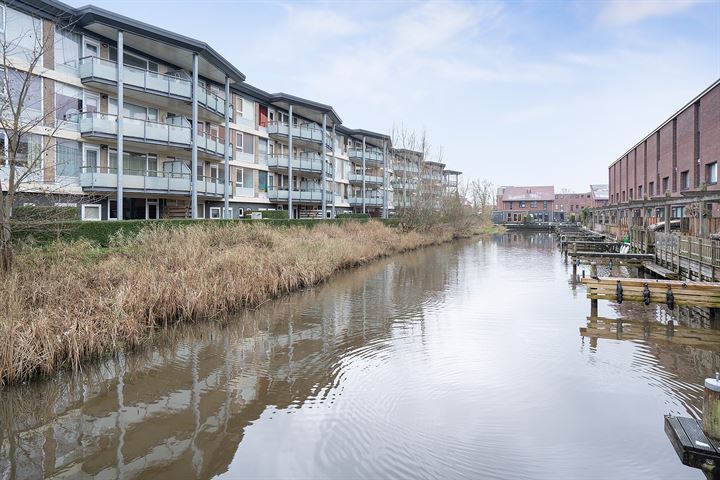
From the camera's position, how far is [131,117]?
83.3ft

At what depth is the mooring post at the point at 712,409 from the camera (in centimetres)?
431

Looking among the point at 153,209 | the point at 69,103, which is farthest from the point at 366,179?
the point at 69,103

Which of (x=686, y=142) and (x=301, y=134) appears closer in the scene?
(x=686, y=142)

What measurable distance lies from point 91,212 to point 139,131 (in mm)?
4589

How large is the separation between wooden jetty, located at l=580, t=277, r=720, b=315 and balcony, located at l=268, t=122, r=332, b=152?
99.3 ft

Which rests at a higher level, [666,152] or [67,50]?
[67,50]

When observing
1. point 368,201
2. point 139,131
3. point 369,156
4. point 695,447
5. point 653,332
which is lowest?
point 653,332

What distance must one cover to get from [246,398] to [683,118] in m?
34.9

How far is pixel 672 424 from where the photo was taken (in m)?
4.73

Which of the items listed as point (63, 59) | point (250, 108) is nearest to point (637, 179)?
point (250, 108)

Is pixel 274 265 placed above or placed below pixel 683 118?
below

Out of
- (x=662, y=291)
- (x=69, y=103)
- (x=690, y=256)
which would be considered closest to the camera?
(x=662, y=291)

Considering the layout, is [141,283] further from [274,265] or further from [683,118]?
[683,118]

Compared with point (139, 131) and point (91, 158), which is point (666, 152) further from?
point (91, 158)
